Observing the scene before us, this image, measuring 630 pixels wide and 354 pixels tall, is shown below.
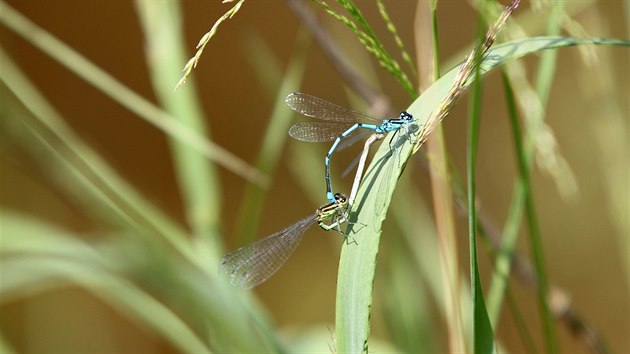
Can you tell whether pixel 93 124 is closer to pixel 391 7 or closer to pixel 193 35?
pixel 193 35

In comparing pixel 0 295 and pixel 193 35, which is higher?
pixel 193 35

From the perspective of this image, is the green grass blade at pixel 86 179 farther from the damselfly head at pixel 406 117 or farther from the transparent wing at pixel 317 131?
the damselfly head at pixel 406 117

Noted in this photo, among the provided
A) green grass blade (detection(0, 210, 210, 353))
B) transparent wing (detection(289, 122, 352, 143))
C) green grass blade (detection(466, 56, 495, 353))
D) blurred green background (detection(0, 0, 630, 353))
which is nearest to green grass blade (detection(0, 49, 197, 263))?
green grass blade (detection(0, 210, 210, 353))

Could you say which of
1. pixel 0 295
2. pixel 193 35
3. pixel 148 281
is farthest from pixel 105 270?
pixel 193 35

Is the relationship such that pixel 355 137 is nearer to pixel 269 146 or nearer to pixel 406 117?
pixel 269 146

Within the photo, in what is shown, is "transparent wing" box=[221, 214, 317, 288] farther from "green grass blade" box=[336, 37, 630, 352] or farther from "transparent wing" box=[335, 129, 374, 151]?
"green grass blade" box=[336, 37, 630, 352]
